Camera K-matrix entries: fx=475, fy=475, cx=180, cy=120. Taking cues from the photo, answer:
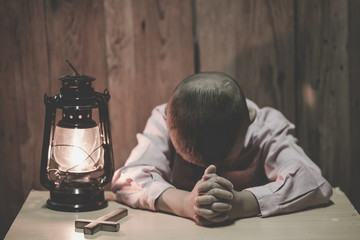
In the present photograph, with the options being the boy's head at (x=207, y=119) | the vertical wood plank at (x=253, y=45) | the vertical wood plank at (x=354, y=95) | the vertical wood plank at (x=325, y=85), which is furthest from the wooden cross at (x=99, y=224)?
the vertical wood plank at (x=354, y=95)

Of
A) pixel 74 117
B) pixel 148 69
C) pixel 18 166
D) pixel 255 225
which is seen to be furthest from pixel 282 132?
pixel 18 166

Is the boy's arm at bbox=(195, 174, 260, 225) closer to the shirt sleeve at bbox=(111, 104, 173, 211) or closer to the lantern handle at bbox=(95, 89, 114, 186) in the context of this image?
the shirt sleeve at bbox=(111, 104, 173, 211)

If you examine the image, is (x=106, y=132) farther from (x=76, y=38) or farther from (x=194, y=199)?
(x=76, y=38)

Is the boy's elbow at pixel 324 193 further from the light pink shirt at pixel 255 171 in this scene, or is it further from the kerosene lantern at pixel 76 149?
the kerosene lantern at pixel 76 149

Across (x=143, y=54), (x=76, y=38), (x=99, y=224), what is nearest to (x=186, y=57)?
(x=143, y=54)

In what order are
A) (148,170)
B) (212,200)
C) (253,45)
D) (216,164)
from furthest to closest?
(253,45)
(148,170)
(216,164)
(212,200)

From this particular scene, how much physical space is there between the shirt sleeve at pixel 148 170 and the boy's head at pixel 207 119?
0.17 metres

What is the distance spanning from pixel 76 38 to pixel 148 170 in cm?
60

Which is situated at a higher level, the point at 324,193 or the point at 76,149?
the point at 76,149

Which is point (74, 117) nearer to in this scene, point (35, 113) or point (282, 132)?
point (35, 113)

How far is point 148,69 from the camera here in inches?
69.8

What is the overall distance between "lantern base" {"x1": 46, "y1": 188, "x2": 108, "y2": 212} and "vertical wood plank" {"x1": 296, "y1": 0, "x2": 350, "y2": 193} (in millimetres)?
826

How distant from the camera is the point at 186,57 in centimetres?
176

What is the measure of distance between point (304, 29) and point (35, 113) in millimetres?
1051
